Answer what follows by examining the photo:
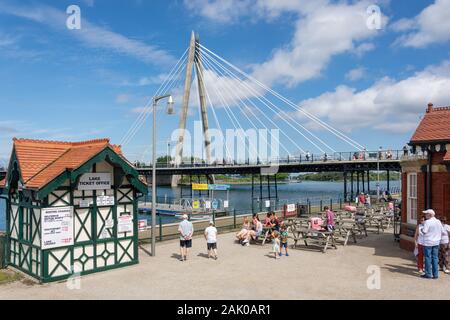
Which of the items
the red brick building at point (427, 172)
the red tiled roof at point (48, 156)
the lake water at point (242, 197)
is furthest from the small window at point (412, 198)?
the red tiled roof at point (48, 156)

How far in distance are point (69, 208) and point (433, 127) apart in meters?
11.2

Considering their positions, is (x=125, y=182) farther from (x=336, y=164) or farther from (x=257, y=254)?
(x=336, y=164)

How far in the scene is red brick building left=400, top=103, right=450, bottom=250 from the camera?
39.3 feet

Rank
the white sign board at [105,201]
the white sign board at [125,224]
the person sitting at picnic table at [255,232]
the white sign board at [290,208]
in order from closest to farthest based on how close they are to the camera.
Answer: the white sign board at [105,201] < the white sign board at [125,224] < the person sitting at picnic table at [255,232] < the white sign board at [290,208]

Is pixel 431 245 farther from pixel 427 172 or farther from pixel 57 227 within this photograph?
pixel 57 227

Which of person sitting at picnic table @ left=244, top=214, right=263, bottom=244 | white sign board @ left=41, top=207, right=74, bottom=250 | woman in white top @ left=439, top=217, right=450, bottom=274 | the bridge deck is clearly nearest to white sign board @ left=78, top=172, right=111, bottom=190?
white sign board @ left=41, top=207, right=74, bottom=250

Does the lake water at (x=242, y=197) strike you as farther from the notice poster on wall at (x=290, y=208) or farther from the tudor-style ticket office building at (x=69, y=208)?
the tudor-style ticket office building at (x=69, y=208)

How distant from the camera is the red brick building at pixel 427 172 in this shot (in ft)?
39.3

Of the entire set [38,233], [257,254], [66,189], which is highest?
[66,189]

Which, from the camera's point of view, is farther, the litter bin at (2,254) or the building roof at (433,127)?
the building roof at (433,127)

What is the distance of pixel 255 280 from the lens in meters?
9.83
